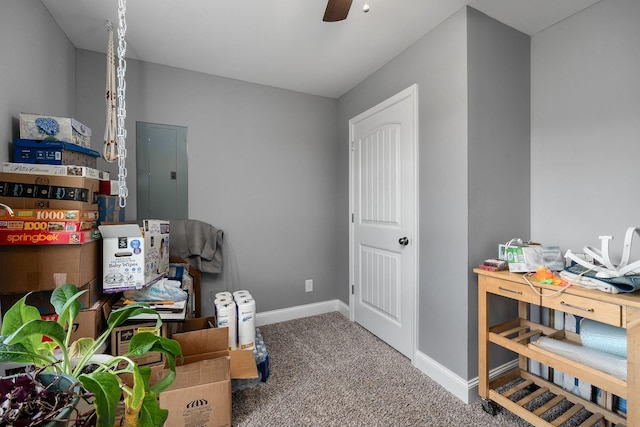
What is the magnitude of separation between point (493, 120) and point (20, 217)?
8.27 feet

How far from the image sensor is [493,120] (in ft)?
5.85

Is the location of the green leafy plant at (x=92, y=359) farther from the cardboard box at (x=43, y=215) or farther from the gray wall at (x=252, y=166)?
the gray wall at (x=252, y=166)

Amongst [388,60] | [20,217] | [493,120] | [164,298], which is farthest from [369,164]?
[20,217]

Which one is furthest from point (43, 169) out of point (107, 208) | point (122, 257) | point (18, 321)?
point (18, 321)

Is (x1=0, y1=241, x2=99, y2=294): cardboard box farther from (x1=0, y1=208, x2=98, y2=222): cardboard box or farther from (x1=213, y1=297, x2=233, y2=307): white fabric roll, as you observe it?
(x1=213, y1=297, x2=233, y2=307): white fabric roll

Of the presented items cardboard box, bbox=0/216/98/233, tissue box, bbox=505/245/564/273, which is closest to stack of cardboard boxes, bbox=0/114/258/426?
cardboard box, bbox=0/216/98/233

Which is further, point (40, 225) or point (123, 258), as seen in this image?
point (123, 258)

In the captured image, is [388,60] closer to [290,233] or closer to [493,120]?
[493,120]

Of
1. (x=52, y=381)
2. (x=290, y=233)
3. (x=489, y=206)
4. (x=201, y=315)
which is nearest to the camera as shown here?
(x=52, y=381)

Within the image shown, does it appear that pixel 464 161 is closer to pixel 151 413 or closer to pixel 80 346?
pixel 151 413

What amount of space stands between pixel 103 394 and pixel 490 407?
186cm

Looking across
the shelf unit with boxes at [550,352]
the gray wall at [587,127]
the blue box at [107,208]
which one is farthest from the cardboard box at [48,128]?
the gray wall at [587,127]

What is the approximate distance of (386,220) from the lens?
238 cm

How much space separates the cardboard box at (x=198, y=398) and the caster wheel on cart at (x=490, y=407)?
1408mm
